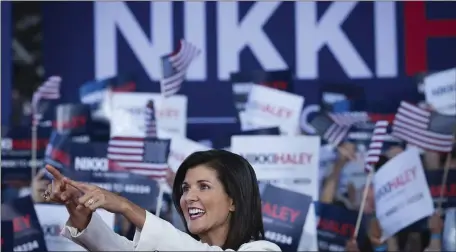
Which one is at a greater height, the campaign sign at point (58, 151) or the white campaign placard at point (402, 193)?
the campaign sign at point (58, 151)

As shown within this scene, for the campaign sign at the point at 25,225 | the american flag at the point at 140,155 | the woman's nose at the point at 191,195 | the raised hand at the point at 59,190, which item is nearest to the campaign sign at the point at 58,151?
the american flag at the point at 140,155

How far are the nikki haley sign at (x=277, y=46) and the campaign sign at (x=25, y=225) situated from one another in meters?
3.92

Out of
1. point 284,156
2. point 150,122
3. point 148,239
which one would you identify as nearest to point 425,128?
point 284,156

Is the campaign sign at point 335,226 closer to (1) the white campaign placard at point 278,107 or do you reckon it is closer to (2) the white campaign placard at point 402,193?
(2) the white campaign placard at point 402,193

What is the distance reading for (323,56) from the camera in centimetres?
1025

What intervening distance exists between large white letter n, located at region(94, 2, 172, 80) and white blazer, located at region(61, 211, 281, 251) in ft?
23.3

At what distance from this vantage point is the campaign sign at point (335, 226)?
6887 millimetres

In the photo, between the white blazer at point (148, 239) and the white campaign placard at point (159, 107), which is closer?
the white blazer at point (148, 239)

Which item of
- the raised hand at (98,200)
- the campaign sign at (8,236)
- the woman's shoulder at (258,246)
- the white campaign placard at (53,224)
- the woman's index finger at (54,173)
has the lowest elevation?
the white campaign placard at (53,224)

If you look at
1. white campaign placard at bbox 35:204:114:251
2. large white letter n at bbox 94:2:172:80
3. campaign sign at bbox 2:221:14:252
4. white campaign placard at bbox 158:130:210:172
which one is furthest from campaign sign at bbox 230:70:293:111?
campaign sign at bbox 2:221:14:252

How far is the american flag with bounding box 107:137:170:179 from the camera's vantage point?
6891 millimetres

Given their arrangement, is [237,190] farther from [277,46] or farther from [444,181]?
[277,46]

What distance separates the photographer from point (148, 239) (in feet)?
10.0

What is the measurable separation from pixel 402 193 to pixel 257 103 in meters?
1.50
